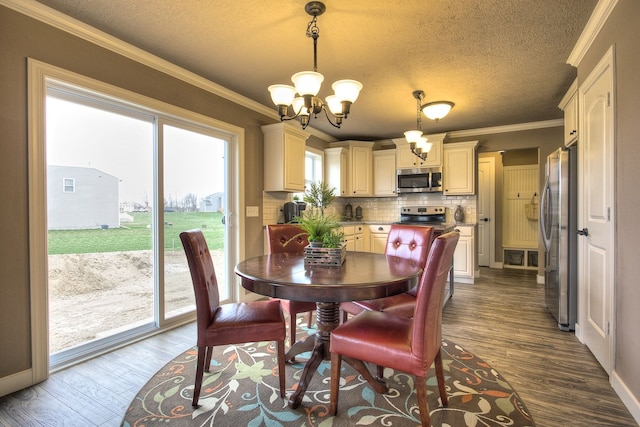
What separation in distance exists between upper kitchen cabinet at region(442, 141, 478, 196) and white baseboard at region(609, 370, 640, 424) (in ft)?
11.1

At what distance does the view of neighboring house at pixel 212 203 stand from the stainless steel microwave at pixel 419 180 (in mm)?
3157

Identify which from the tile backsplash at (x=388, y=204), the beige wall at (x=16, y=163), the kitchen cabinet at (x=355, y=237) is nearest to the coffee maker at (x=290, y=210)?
the tile backsplash at (x=388, y=204)

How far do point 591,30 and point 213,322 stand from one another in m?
3.21

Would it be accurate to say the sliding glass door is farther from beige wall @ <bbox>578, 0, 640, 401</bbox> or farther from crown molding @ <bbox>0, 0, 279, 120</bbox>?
beige wall @ <bbox>578, 0, 640, 401</bbox>

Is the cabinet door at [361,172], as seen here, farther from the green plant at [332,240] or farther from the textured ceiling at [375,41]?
the green plant at [332,240]

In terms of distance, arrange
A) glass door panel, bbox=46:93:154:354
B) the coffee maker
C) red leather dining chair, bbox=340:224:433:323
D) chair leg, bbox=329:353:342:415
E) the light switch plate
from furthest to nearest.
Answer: the coffee maker → the light switch plate → glass door panel, bbox=46:93:154:354 → red leather dining chair, bbox=340:224:433:323 → chair leg, bbox=329:353:342:415

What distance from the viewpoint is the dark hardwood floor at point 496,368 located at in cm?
171

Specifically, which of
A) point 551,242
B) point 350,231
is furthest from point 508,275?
point 350,231

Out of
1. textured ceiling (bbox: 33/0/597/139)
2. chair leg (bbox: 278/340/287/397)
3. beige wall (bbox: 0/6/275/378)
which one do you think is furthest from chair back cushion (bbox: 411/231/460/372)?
beige wall (bbox: 0/6/275/378)

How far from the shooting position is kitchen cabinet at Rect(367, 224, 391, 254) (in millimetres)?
5258

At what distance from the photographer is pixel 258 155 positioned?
3941 mm

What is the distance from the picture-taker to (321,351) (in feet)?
6.76

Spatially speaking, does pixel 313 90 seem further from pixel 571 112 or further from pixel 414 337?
pixel 571 112

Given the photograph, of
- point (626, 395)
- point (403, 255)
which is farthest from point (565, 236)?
point (403, 255)
